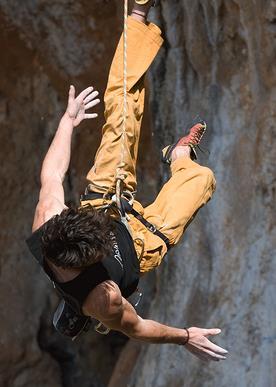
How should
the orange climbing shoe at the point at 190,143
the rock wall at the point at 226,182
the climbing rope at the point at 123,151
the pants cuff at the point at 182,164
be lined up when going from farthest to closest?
1. the rock wall at the point at 226,182
2. the orange climbing shoe at the point at 190,143
3. the pants cuff at the point at 182,164
4. the climbing rope at the point at 123,151

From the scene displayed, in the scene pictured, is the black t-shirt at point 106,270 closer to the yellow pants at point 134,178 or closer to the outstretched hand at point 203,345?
the yellow pants at point 134,178

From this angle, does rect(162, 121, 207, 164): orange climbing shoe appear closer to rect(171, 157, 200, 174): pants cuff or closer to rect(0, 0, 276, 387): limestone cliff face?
rect(171, 157, 200, 174): pants cuff

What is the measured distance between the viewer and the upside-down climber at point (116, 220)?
10.6ft

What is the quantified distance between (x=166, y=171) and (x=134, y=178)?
7.45 feet

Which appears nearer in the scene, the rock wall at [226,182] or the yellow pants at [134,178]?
the yellow pants at [134,178]

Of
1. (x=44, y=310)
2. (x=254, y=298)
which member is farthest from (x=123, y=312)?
(x=44, y=310)

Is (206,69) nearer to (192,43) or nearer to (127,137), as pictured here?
(192,43)

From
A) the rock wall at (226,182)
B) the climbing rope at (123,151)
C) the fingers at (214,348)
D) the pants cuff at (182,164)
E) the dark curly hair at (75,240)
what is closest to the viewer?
the dark curly hair at (75,240)

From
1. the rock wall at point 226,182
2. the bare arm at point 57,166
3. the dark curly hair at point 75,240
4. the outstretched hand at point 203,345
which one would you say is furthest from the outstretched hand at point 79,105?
the rock wall at point 226,182

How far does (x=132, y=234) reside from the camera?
12.1 feet

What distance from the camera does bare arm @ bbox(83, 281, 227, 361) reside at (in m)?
3.30

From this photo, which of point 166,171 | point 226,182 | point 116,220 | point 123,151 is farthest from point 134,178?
point 166,171

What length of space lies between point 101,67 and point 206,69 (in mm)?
1148

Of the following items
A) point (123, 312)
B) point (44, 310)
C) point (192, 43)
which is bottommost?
point (44, 310)
